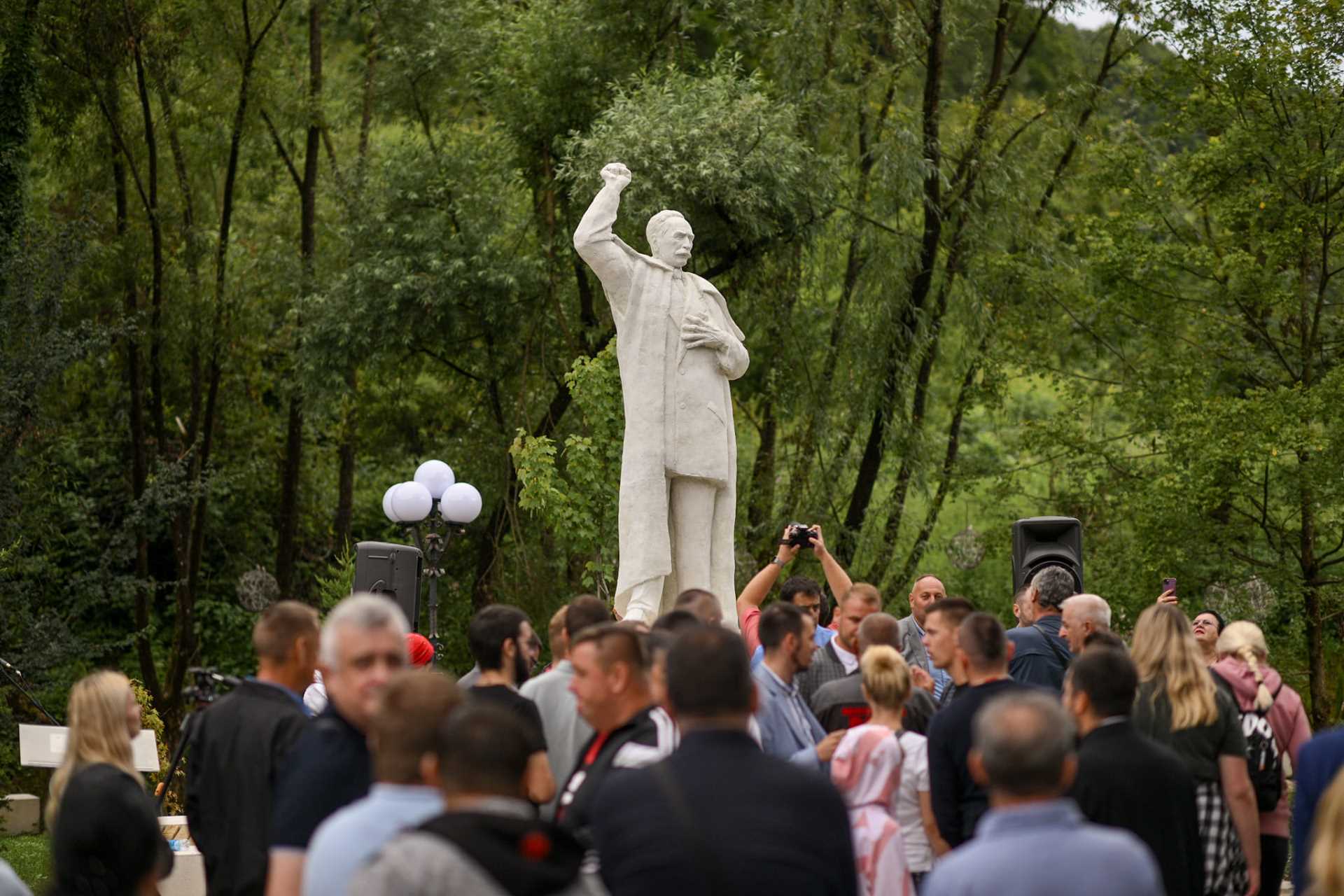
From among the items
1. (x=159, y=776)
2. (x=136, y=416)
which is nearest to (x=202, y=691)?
(x=159, y=776)

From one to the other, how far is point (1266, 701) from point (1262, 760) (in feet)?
0.75

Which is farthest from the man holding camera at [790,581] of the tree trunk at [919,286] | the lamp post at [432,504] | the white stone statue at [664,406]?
the tree trunk at [919,286]

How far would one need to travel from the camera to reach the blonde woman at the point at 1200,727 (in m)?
5.91

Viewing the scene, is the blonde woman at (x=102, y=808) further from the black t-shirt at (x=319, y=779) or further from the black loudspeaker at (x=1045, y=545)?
the black loudspeaker at (x=1045, y=545)

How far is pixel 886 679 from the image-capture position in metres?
5.63

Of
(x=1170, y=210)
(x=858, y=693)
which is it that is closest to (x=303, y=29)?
(x=1170, y=210)

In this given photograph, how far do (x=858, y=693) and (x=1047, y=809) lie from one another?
8.78 feet

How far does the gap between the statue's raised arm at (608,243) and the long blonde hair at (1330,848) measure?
638 cm

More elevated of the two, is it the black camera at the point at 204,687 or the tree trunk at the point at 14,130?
the tree trunk at the point at 14,130

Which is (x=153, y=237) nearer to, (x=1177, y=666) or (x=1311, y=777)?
(x=1177, y=666)

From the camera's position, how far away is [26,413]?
17734 mm

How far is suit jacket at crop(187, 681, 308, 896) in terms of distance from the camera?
496 cm

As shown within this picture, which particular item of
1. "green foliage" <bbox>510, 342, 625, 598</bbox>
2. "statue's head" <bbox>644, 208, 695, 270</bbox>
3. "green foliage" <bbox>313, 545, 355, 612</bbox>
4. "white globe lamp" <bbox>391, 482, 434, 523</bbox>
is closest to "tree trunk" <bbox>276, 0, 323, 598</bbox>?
"green foliage" <bbox>313, 545, 355, 612</bbox>

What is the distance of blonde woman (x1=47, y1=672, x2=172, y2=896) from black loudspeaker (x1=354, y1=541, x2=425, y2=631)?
845cm
